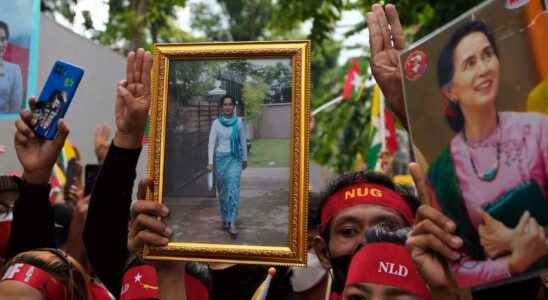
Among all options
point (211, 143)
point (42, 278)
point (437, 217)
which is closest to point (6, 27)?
point (42, 278)

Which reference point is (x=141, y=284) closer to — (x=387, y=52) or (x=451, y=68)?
(x=387, y=52)

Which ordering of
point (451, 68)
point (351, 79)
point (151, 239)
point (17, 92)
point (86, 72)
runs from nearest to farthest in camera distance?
point (451, 68) → point (151, 239) → point (17, 92) → point (86, 72) → point (351, 79)

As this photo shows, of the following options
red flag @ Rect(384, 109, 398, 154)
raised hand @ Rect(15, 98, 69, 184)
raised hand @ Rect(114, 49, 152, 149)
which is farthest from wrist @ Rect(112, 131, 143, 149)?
red flag @ Rect(384, 109, 398, 154)

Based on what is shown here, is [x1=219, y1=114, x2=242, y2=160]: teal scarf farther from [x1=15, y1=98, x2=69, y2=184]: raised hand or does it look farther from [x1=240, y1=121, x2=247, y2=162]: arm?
[x1=15, y1=98, x2=69, y2=184]: raised hand

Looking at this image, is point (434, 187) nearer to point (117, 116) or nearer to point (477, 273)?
point (477, 273)

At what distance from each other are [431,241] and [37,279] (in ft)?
4.39

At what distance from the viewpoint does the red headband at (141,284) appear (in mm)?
2141

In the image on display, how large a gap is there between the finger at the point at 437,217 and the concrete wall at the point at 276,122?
0.59 meters

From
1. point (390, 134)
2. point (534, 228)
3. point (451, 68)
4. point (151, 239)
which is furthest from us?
point (390, 134)

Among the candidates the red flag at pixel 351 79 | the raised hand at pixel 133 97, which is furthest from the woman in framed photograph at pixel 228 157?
the red flag at pixel 351 79

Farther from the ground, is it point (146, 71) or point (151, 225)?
point (146, 71)

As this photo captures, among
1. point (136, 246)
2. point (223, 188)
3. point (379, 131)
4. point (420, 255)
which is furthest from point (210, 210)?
point (379, 131)

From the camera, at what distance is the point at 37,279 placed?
208 cm

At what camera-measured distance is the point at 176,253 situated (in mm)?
1908
